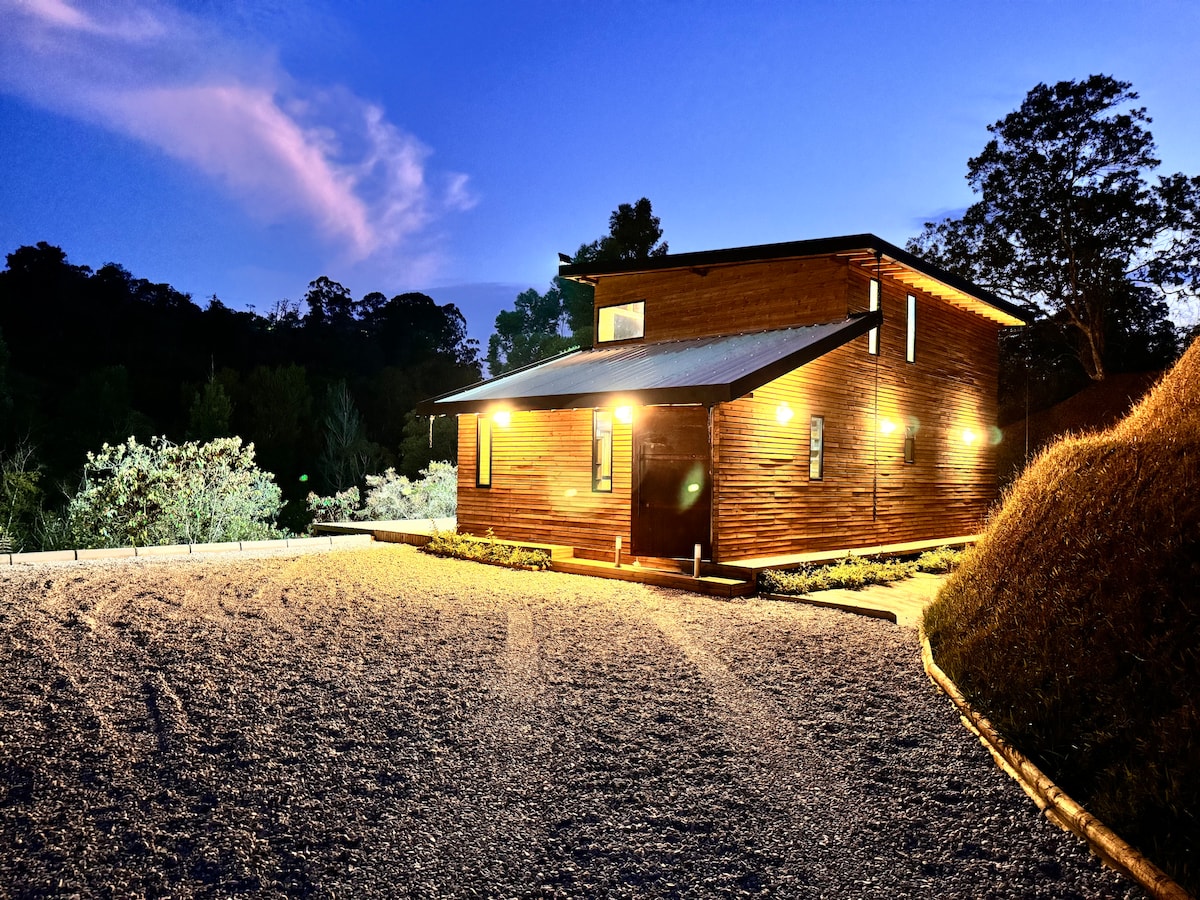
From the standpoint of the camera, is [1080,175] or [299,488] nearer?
[1080,175]

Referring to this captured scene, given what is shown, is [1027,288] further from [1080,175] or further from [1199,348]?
[1199,348]

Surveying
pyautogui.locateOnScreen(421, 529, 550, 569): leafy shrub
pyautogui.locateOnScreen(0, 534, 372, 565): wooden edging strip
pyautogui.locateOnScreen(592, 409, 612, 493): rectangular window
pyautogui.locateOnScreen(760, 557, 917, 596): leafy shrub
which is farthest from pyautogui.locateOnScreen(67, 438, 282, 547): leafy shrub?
pyautogui.locateOnScreen(760, 557, 917, 596): leafy shrub

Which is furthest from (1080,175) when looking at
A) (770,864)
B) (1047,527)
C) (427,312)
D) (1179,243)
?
(427,312)

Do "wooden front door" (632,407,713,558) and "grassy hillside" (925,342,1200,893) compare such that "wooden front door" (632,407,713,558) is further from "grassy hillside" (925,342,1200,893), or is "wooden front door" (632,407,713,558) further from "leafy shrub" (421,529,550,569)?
"grassy hillside" (925,342,1200,893)

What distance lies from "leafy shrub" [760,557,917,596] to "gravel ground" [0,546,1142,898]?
2.14m

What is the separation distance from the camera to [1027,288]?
2967cm

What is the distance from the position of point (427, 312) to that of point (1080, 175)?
36.2 m

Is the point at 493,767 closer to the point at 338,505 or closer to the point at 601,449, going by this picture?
the point at 601,449

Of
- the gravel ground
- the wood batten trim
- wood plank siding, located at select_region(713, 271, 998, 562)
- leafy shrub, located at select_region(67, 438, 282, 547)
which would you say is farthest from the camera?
the wood batten trim

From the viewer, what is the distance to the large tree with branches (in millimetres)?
26953

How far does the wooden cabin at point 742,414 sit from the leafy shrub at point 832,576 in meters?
0.88

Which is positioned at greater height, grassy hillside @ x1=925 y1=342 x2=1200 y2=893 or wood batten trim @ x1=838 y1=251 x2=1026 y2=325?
wood batten trim @ x1=838 y1=251 x2=1026 y2=325

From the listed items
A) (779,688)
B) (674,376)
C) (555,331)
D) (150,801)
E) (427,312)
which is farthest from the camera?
(555,331)

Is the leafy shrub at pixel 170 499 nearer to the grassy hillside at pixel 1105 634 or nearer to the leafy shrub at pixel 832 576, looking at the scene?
the leafy shrub at pixel 832 576
